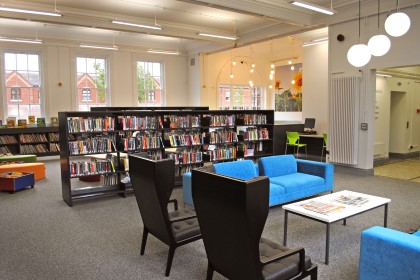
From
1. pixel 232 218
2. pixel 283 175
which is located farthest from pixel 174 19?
pixel 232 218

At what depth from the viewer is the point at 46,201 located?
233 inches

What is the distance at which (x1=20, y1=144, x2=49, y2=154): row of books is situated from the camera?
33.3 feet

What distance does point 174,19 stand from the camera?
9766 millimetres

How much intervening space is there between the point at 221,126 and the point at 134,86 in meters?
6.55

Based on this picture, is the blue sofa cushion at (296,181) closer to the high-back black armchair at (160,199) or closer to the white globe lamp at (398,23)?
the high-back black armchair at (160,199)

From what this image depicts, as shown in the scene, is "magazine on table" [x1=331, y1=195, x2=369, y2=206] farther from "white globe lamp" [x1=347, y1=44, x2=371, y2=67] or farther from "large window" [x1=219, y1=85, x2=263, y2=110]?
"large window" [x1=219, y1=85, x2=263, y2=110]

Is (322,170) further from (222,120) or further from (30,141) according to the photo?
(30,141)

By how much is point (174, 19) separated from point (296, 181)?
6.65 metres

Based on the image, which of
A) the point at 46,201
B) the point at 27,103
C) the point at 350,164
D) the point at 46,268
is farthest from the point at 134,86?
the point at 46,268

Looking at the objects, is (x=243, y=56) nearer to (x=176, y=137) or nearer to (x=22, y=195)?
(x=176, y=137)

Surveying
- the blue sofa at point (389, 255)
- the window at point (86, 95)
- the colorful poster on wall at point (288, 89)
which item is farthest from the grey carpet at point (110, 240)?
the colorful poster on wall at point (288, 89)

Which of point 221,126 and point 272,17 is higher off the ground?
point 272,17

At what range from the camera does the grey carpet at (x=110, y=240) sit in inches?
130

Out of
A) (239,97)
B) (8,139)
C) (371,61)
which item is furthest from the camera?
(239,97)
